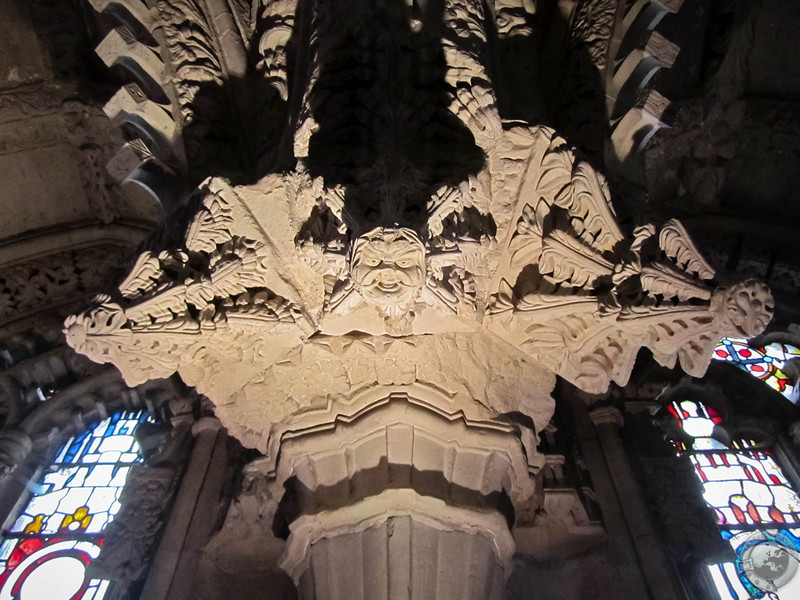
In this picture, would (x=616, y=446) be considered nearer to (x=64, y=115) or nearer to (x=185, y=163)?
(x=185, y=163)

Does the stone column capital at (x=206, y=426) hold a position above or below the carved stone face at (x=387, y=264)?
above

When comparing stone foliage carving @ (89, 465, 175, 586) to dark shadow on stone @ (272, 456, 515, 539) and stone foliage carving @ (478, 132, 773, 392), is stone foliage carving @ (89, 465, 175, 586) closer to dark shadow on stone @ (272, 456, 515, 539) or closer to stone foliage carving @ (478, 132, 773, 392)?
dark shadow on stone @ (272, 456, 515, 539)

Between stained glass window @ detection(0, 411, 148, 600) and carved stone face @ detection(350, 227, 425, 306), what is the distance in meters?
2.03

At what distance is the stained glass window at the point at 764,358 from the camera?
175 inches

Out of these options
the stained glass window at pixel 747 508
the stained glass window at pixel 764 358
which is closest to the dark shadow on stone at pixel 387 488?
the stained glass window at pixel 747 508

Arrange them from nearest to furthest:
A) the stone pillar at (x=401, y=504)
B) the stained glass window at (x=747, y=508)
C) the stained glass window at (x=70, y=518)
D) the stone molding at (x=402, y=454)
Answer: the stone pillar at (x=401, y=504) → the stone molding at (x=402, y=454) → the stained glass window at (x=747, y=508) → the stained glass window at (x=70, y=518)

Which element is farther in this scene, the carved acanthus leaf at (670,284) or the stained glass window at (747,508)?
the stained glass window at (747,508)

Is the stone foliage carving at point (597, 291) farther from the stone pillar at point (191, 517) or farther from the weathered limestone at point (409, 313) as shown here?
the stone pillar at point (191, 517)

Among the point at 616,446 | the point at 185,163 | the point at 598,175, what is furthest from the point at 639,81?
the point at 185,163

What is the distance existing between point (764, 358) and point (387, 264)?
3.31 m

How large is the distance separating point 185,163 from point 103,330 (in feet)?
2.97

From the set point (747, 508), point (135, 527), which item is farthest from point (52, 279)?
point (747, 508)

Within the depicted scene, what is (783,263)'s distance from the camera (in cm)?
498

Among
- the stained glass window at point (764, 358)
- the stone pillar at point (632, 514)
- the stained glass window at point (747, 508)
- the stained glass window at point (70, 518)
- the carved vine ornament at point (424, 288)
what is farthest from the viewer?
the stained glass window at point (764, 358)
